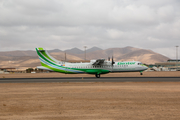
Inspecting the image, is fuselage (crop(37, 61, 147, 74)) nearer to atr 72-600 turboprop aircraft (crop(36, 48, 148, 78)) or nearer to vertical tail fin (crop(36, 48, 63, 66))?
atr 72-600 turboprop aircraft (crop(36, 48, 148, 78))

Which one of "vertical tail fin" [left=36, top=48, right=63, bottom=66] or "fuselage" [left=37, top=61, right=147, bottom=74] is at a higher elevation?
"vertical tail fin" [left=36, top=48, right=63, bottom=66]

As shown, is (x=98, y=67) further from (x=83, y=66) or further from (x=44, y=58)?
(x=44, y=58)

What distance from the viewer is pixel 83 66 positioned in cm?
4631

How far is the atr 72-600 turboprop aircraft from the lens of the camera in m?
45.6

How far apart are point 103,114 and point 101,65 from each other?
1390 inches

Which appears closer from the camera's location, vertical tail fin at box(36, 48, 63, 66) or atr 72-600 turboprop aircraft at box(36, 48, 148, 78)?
atr 72-600 turboprop aircraft at box(36, 48, 148, 78)

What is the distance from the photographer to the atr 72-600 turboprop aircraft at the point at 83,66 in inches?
1794

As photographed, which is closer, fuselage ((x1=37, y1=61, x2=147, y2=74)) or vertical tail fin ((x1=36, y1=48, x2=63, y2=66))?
fuselage ((x1=37, y1=61, x2=147, y2=74))

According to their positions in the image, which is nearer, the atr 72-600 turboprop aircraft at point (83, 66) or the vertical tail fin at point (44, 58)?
the atr 72-600 turboprop aircraft at point (83, 66)

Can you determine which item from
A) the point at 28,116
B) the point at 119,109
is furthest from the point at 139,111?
the point at 28,116

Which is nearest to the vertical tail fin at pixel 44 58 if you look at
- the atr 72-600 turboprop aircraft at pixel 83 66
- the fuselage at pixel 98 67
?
the atr 72-600 turboprop aircraft at pixel 83 66

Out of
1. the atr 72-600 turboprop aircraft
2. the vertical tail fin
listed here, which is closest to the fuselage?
the atr 72-600 turboprop aircraft

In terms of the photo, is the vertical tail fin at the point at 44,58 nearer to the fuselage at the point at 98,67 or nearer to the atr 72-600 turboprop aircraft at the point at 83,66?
the atr 72-600 turboprop aircraft at the point at 83,66

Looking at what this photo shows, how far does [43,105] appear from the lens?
48.4ft
